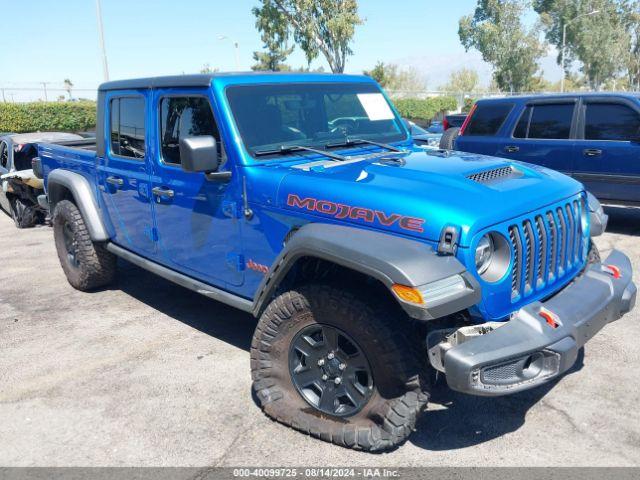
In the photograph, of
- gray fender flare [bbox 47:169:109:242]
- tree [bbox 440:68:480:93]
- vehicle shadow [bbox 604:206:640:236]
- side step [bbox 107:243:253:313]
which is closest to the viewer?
side step [bbox 107:243:253:313]

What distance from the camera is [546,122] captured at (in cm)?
764

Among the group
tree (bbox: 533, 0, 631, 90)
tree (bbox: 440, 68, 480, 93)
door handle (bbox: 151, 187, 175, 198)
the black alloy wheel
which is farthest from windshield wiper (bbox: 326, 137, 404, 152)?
tree (bbox: 440, 68, 480, 93)

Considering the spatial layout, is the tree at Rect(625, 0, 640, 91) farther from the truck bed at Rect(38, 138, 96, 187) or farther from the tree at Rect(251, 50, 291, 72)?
A: the truck bed at Rect(38, 138, 96, 187)

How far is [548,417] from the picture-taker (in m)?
3.28

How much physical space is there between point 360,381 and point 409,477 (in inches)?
20.4

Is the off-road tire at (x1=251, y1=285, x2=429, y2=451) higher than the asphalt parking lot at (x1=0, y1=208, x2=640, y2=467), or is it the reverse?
the off-road tire at (x1=251, y1=285, x2=429, y2=451)

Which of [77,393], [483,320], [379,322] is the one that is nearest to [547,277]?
[483,320]

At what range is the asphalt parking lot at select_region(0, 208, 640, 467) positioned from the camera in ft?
9.82

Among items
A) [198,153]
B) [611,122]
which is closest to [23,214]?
[198,153]

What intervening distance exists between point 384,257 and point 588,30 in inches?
1775

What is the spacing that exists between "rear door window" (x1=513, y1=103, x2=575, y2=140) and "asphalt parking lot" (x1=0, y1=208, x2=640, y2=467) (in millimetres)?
3459

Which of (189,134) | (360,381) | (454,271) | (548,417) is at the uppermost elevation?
(189,134)

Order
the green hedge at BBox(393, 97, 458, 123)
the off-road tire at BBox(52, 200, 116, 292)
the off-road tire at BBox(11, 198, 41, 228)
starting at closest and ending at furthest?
the off-road tire at BBox(52, 200, 116, 292) → the off-road tire at BBox(11, 198, 41, 228) → the green hedge at BBox(393, 97, 458, 123)

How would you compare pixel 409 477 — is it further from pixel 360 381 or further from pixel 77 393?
pixel 77 393
